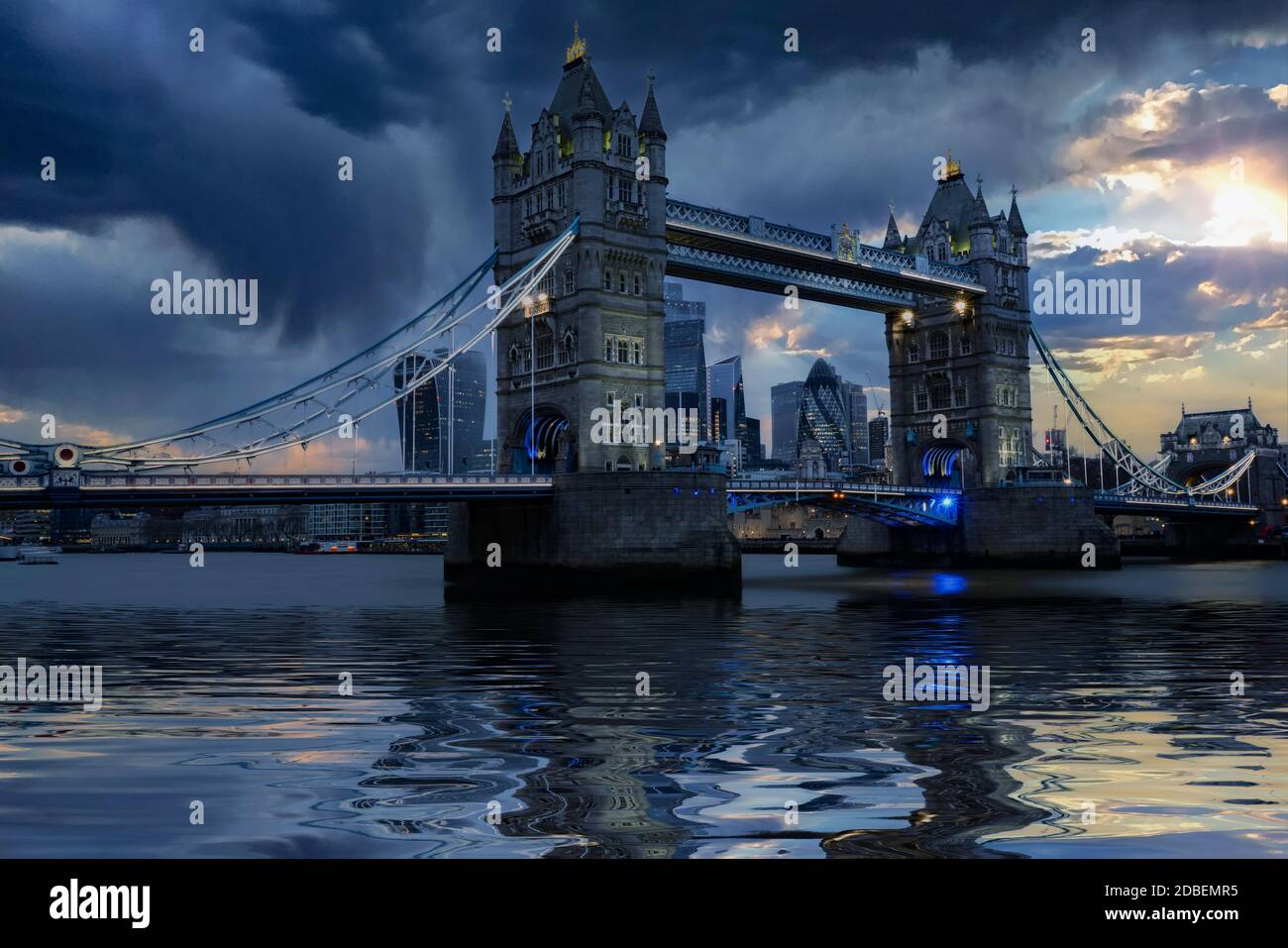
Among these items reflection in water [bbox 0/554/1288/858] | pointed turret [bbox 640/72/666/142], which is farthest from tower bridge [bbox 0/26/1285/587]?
reflection in water [bbox 0/554/1288/858]

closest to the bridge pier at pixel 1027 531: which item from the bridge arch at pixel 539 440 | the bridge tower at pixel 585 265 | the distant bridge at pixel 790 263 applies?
the distant bridge at pixel 790 263

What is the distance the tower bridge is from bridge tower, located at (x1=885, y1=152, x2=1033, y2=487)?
0.62 feet

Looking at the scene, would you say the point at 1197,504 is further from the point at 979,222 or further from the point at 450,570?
the point at 450,570

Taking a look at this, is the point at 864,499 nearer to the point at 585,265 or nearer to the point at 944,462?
the point at 944,462

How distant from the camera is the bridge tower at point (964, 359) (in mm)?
88250

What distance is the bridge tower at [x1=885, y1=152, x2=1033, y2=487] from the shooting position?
3474 inches

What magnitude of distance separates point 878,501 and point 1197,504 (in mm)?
48286

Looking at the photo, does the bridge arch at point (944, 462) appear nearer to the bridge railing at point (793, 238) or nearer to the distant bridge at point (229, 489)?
the bridge railing at point (793, 238)

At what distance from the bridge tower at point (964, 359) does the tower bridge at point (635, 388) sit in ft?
0.62

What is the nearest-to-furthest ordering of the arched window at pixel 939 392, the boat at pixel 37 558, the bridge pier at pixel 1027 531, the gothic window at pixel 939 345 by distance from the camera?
the bridge pier at pixel 1027 531
the gothic window at pixel 939 345
the arched window at pixel 939 392
the boat at pixel 37 558

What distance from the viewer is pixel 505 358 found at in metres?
65.4

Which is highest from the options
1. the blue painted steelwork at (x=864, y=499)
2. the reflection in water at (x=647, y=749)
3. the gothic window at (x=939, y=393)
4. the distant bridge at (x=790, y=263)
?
the distant bridge at (x=790, y=263)

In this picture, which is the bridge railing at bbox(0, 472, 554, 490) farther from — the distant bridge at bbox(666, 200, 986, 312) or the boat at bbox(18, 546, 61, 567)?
the boat at bbox(18, 546, 61, 567)
